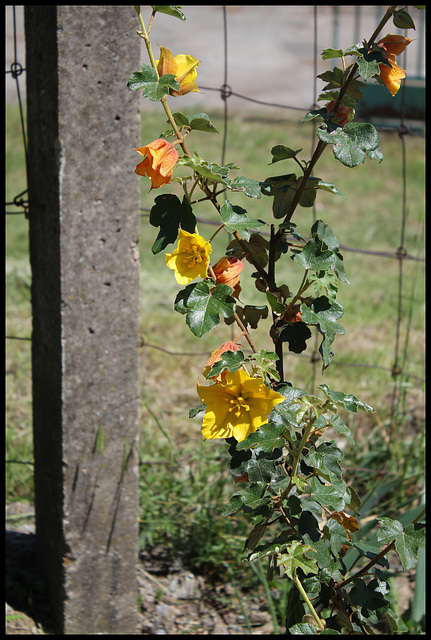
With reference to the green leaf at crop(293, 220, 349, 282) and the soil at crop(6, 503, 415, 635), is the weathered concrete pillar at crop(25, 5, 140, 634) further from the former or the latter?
the green leaf at crop(293, 220, 349, 282)

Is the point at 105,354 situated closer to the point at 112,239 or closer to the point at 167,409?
the point at 112,239

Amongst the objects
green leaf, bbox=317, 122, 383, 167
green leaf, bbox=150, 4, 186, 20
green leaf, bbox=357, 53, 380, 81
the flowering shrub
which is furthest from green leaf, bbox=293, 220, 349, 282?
green leaf, bbox=150, 4, 186, 20

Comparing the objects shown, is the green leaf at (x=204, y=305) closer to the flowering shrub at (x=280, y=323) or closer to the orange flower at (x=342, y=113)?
the flowering shrub at (x=280, y=323)

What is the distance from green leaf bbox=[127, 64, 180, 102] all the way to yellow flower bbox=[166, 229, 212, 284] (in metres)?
0.17

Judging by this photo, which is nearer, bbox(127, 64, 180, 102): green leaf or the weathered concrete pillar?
bbox(127, 64, 180, 102): green leaf

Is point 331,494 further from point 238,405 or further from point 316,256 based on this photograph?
point 316,256

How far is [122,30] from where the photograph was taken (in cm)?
143

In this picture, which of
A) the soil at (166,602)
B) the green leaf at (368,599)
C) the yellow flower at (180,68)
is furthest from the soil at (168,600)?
the yellow flower at (180,68)

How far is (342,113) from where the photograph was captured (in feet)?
3.07

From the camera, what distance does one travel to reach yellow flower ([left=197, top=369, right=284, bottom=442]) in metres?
0.84

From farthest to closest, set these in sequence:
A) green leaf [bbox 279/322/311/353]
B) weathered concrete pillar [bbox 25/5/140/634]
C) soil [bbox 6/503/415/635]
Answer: soil [bbox 6/503/415/635], weathered concrete pillar [bbox 25/5/140/634], green leaf [bbox 279/322/311/353]

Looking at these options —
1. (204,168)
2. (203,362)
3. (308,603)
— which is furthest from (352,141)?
(203,362)

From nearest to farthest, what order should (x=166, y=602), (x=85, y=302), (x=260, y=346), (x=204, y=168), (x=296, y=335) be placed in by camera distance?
(x=204, y=168) → (x=296, y=335) → (x=85, y=302) → (x=166, y=602) → (x=260, y=346)

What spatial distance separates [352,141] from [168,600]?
1312 mm
